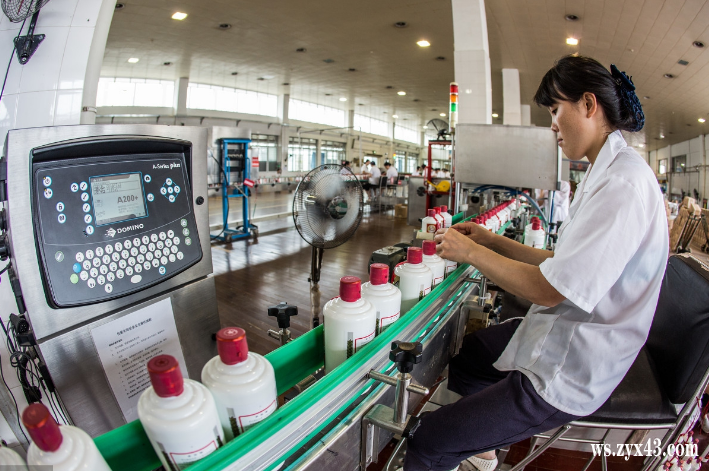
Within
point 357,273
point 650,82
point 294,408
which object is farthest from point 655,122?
point 294,408

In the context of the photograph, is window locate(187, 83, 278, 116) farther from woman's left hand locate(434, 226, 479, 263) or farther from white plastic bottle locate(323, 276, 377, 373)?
white plastic bottle locate(323, 276, 377, 373)

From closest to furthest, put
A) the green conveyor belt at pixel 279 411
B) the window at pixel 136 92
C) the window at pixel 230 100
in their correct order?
the green conveyor belt at pixel 279 411
the window at pixel 136 92
the window at pixel 230 100

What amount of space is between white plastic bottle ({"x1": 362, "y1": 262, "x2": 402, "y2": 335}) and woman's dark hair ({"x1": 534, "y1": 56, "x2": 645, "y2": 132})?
785mm

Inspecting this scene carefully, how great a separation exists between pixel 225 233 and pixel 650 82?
470 inches

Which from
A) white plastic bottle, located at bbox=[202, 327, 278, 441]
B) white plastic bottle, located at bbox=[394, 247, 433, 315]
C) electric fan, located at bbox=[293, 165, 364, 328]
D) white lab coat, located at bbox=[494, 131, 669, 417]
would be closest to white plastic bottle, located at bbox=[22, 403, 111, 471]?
white plastic bottle, located at bbox=[202, 327, 278, 441]

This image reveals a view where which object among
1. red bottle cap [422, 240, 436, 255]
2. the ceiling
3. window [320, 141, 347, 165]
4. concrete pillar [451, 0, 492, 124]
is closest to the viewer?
red bottle cap [422, 240, 436, 255]

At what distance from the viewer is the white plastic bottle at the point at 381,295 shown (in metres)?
0.93

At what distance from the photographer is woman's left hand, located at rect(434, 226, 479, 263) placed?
3.82 feet

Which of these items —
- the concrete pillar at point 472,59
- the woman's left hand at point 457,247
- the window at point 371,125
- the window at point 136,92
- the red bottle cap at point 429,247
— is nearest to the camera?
the woman's left hand at point 457,247

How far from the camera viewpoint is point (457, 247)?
119 centimetres

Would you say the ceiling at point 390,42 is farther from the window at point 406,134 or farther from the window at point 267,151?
the window at point 406,134

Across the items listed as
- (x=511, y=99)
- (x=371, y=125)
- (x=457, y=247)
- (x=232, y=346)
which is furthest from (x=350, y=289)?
(x=371, y=125)

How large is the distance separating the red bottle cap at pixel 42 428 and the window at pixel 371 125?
2169 cm

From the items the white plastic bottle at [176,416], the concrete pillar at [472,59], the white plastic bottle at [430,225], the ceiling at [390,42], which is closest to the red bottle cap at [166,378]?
the white plastic bottle at [176,416]
